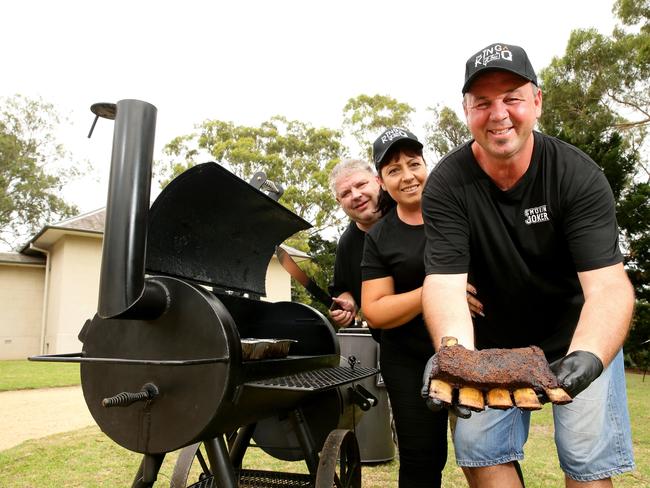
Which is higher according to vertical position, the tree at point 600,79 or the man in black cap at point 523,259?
the tree at point 600,79

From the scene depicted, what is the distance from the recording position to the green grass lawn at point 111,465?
379cm

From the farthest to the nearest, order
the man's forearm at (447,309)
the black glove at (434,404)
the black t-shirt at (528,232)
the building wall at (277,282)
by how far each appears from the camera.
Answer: the building wall at (277,282)
the black t-shirt at (528,232)
the man's forearm at (447,309)
the black glove at (434,404)

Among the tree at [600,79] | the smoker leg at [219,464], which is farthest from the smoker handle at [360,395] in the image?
the tree at [600,79]

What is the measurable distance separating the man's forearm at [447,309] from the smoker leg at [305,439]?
4.33ft

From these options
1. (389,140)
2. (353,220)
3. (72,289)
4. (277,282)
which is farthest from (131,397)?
(277,282)

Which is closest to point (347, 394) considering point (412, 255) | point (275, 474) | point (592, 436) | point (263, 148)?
point (275, 474)

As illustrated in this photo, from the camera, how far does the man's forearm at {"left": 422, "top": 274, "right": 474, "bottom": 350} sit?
1585 millimetres

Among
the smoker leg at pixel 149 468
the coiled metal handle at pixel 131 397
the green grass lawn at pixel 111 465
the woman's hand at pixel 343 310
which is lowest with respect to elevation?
the green grass lawn at pixel 111 465

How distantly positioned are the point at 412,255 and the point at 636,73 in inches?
630

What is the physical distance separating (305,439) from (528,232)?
64.5 inches

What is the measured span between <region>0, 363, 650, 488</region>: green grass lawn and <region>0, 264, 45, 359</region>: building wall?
13.8m

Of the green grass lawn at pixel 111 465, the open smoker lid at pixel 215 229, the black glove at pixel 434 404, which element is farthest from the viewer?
the green grass lawn at pixel 111 465

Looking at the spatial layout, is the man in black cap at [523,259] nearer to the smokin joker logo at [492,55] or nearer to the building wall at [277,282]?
the smokin joker logo at [492,55]

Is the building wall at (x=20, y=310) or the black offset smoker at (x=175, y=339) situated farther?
the building wall at (x=20, y=310)
